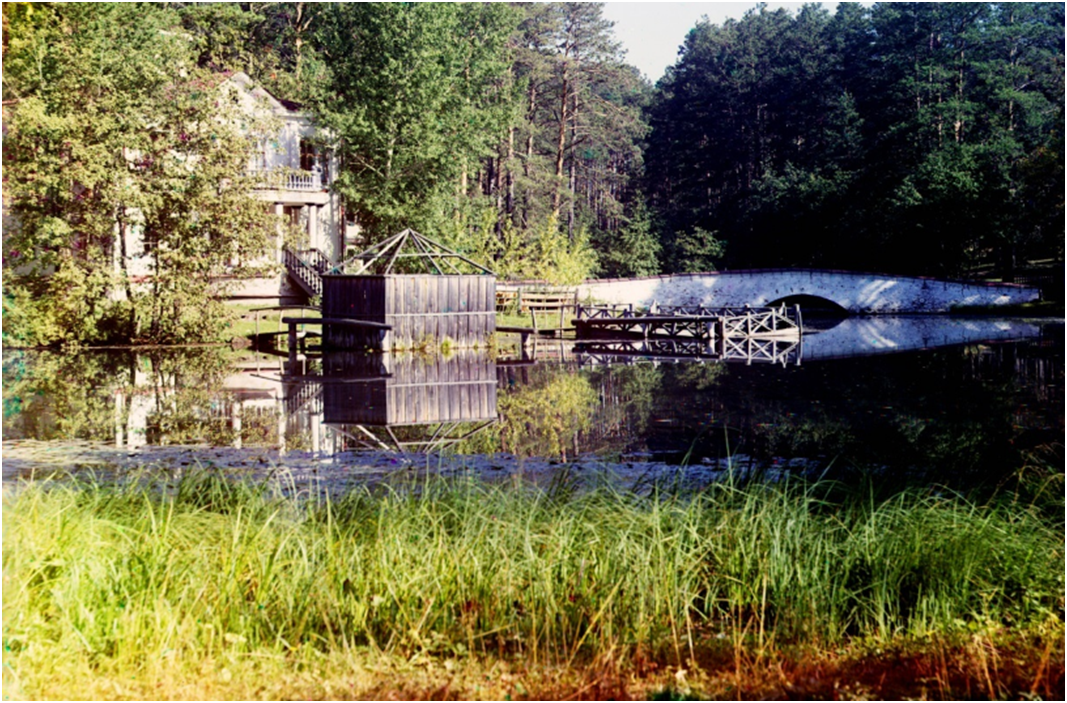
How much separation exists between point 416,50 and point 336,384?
15.9 m

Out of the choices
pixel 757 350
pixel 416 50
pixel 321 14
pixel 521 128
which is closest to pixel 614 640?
pixel 757 350

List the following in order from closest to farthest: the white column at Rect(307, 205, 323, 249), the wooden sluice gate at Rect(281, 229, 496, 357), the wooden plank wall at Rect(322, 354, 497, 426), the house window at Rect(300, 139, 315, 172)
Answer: the wooden plank wall at Rect(322, 354, 497, 426) → the wooden sluice gate at Rect(281, 229, 496, 357) → the white column at Rect(307, 205, 323, 249) → the house window at Rect(300, 139, 315, 172)

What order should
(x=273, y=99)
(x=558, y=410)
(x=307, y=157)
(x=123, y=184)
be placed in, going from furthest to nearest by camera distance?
(x=307, y=157), (x=273, y=99), (x=123, y=184), (x=558, y=410)

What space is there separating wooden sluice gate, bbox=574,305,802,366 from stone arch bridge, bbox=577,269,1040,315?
7.65 metres

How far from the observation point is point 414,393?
56.1 ft

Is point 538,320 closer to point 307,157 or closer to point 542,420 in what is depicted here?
point 307,157

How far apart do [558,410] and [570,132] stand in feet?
103

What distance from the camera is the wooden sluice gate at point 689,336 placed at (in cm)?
2512

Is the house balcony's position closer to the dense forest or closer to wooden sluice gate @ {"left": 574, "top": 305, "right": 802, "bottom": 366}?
the dense forest

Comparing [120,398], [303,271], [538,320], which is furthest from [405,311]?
[538,320]

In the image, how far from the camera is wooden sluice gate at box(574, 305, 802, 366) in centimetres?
2512

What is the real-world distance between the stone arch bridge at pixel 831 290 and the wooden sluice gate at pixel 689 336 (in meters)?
7.65

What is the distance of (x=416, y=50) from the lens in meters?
31.5

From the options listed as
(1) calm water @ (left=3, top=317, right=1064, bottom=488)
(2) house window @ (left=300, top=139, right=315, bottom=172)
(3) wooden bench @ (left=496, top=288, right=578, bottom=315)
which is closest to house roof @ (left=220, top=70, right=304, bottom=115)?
(2) house window @ (left=300, top=139, right=315, bottom=172)
